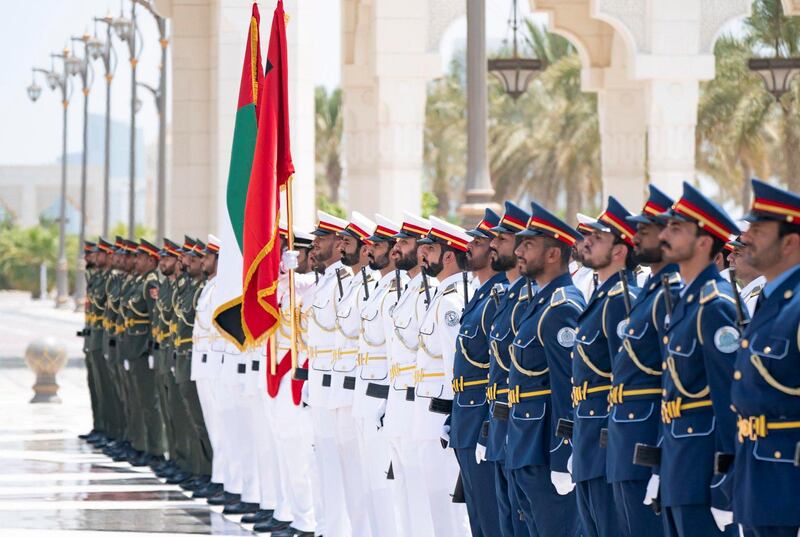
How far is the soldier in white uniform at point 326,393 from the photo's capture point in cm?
1092

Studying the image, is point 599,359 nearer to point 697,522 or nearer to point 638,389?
point 638,389

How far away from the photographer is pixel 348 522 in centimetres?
1111

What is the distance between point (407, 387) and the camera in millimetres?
9547

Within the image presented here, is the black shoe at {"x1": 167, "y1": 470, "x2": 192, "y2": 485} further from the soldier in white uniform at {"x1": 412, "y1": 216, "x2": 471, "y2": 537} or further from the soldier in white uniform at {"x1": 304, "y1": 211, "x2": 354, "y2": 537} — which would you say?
the soldier in white uniform at {"x1": 412, "y1": 216, "x2": 471, "y2": 537}

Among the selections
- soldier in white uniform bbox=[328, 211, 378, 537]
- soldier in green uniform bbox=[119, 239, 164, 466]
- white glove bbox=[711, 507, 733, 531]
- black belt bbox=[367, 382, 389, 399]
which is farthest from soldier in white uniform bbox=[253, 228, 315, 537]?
white glove bbox=[711, 507, 733, 531]

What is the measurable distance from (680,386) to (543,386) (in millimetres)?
1455

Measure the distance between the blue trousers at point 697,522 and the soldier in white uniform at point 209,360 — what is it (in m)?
7.25

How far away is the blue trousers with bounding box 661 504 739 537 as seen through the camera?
6566 mm

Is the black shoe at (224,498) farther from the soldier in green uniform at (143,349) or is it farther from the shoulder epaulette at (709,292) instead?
the shoulder epaulette at (709,292)

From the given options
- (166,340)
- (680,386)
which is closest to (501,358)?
(680,386)

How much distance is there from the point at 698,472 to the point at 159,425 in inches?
417

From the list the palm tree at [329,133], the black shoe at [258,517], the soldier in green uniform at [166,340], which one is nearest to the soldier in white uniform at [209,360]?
the soldier in green uniform at [166,340]

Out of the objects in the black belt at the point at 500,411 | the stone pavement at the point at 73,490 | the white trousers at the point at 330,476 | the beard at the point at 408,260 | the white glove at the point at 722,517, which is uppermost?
the beard at the point at 408,260

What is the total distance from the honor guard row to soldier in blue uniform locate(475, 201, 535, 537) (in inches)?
0.5
